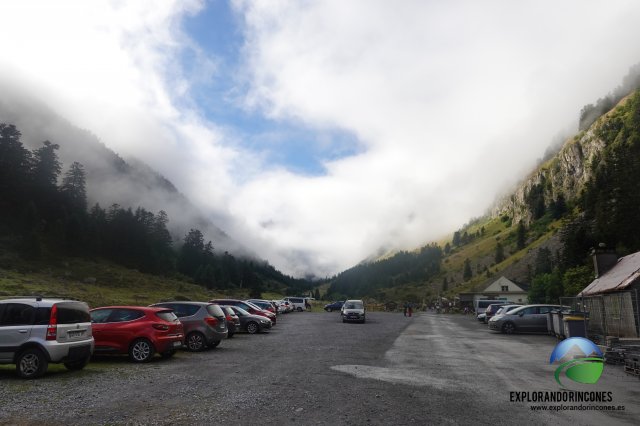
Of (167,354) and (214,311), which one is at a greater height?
(214,311)

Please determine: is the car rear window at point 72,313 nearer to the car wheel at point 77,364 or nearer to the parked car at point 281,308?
the car wheel at point 77,364

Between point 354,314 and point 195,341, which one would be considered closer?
point 195,341

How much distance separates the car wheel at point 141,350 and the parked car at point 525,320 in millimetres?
21817

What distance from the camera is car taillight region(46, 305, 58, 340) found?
10.6m

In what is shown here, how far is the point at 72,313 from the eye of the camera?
11.4 meters

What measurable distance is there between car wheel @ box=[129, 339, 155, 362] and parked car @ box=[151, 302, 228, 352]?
334 cm

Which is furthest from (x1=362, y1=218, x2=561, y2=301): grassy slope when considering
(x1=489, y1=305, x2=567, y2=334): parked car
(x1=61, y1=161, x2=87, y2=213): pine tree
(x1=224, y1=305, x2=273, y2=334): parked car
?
(x1=224, y1=305, x2=273, y2=334): parked car

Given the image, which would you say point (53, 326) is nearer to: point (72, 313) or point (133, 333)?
point (72, 313)

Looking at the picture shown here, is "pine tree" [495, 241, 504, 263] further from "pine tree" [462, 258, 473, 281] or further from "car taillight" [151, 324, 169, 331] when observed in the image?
"car taillight" [151, 324, 169, 331]

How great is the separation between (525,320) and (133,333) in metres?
22.9

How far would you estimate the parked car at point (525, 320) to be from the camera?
27092mm

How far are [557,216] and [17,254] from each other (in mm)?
173891

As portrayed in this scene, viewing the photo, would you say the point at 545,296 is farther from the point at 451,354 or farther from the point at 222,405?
the point at 222,405

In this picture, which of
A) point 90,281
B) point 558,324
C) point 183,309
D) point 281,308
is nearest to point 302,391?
point 183,309
